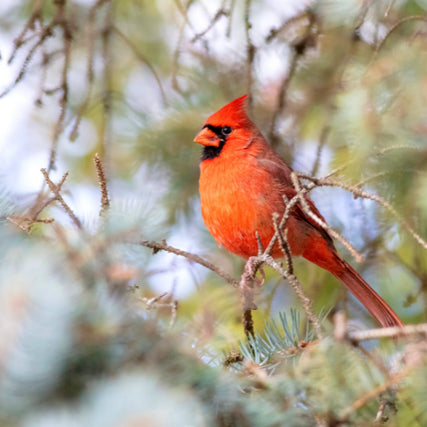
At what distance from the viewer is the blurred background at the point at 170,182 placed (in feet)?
2.27

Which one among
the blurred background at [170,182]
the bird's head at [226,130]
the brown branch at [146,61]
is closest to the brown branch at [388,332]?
the blurred background at [170,182]

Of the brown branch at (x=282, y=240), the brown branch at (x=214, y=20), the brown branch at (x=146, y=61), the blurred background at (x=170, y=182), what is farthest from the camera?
the brown branch at (x=146, y=61)

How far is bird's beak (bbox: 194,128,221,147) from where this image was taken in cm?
247

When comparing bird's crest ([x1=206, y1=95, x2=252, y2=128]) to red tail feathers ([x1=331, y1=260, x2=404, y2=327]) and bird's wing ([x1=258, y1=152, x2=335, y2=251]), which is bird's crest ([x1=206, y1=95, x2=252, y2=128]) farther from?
red tail feathers ([x1=331, y1=260, x2=404, y2=327])

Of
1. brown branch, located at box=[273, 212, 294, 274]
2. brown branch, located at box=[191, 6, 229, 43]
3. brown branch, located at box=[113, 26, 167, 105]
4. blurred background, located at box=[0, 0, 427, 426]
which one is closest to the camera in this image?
blurred background, located at box=[0, 0, 427, 426]

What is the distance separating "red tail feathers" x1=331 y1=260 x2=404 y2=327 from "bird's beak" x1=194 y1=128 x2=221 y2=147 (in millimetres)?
733

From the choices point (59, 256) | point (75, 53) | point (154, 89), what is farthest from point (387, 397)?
point (75, 53)

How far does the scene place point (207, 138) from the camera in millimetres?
2484

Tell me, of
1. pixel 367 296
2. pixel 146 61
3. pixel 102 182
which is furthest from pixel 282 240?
pixel 146 61

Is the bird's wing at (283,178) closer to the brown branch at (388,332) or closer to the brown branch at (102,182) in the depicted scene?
the brown branch at (102,182)

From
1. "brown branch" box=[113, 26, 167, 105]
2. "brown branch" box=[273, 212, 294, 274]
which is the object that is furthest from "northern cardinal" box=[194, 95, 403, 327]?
"brown branch" box=[273, 212, 294, 274]

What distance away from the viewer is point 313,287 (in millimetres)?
2568

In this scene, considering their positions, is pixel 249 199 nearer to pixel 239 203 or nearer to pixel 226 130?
pixel 239 203

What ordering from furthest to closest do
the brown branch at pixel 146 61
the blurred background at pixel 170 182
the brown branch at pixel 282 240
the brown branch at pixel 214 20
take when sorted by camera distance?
the brown branch at pixel 146 61 < the brown branch at pixel 214 20 < the brown branch at pixel 282 240 < the blurred background at pixel 170 182
